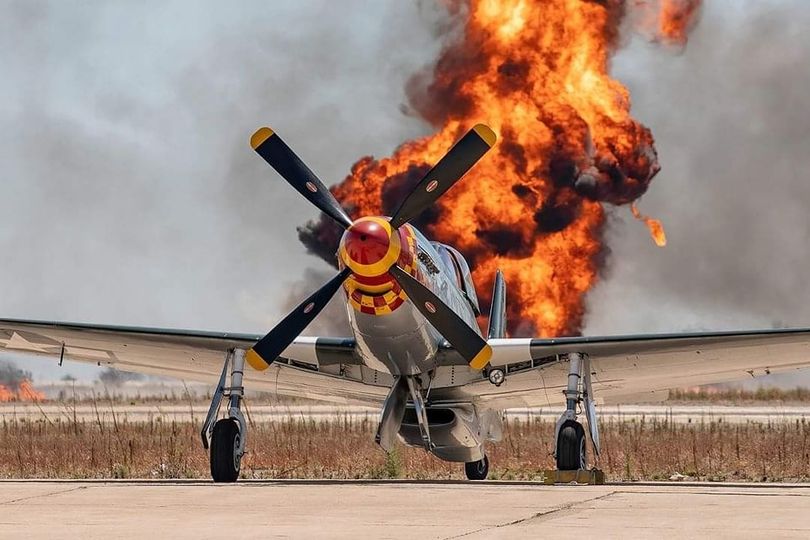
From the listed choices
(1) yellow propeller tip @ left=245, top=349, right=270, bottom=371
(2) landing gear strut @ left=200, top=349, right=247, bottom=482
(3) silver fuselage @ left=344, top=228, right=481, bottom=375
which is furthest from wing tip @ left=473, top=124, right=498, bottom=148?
(2) landing gear strut @ left=200, top=349, right=247, bottom=482

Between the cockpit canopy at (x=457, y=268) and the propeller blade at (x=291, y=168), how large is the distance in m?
2.27

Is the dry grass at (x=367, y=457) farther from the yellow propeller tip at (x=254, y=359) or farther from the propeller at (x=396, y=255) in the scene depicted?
the propeller at (x=396, y=255)

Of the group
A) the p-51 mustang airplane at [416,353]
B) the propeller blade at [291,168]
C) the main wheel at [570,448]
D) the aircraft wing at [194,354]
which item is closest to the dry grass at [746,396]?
the p-51 mustang airplane at [416,353]

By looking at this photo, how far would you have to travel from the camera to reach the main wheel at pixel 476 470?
22.1 m

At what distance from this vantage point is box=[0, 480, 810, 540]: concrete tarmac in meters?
10.6

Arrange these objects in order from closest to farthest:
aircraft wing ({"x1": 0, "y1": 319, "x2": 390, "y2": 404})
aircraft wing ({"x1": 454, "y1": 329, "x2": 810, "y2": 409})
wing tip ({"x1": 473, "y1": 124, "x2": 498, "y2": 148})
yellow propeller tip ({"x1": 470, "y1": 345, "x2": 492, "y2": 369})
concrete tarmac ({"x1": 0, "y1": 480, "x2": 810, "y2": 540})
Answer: concrete tarmac ({"x1": 0, "y1": 480, "x2": 810, "y2": 540}), yellow propeller tip ({"x1": 470, "y1": 345, "x2": 492, "y2": 369}), wing tip ({"x1": 473, "y1": 124, "x2": 498, "y2": 148}), aircraft wing ({"x1": 454, "y1": 329, "x2": 810, "y2": 409}), aircraft wing ({"x1": 0, "y1": 319, "x2": 390, "y2": 404})

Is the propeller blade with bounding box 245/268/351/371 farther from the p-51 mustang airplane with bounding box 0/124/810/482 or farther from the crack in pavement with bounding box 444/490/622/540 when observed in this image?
the crack in pavement with bounding box 444/490/622/540

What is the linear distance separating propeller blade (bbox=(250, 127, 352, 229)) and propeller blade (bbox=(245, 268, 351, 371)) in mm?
1204

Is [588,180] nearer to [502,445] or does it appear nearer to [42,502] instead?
[502,445]

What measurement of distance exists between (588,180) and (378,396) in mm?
30360

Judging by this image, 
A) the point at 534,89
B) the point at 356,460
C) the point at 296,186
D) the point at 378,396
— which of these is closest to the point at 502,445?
the point at 356,460

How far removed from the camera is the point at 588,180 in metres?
50.1

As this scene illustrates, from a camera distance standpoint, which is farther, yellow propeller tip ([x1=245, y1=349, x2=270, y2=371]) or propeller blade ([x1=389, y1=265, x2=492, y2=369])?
yellow propeller tip ([x1=245, y1=349, x2=270, y2=371])

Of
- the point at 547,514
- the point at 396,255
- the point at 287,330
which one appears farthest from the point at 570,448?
the point at 547,514
